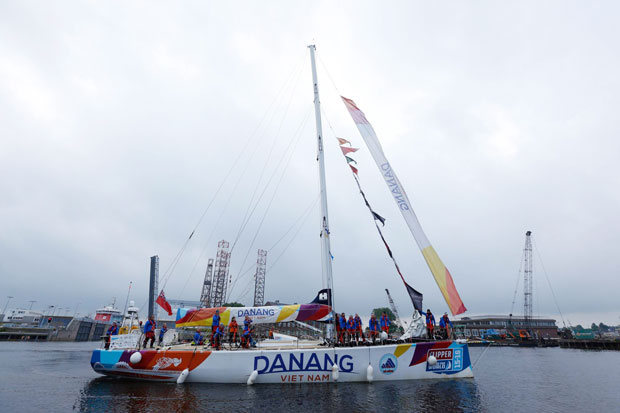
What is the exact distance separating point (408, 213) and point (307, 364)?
322 inches

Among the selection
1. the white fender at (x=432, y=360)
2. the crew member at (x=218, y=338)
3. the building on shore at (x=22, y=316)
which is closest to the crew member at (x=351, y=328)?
the white fender at (x=432, y=360)

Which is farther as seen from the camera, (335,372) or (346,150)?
(346,150)

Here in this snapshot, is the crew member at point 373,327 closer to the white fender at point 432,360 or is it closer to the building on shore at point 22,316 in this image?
the white fender at point 432,360

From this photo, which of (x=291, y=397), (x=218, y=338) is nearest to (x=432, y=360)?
(x=291, y=397)

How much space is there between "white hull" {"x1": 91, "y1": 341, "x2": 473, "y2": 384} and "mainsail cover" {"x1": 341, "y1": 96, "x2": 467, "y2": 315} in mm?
2099

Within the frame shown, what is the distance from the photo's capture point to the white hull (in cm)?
1327

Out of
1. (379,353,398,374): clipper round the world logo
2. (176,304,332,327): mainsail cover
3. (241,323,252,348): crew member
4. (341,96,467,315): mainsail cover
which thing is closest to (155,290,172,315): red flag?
(176,304,332,327): mainsail cover

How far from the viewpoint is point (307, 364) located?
43.6 feet

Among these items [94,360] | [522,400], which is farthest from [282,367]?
[522,400]

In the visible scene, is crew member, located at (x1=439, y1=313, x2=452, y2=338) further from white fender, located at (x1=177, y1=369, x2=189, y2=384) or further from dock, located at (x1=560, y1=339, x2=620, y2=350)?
dock, located at (x1=560, y1=339, x2=620, y2=350)

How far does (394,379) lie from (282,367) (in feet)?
15.6

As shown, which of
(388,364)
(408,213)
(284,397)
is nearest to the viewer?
(284,397)

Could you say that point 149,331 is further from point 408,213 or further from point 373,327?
point 408,213

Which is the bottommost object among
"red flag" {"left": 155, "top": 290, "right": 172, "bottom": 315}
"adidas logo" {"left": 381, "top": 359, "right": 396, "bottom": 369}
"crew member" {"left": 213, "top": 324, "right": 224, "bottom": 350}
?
"adidas logo" {"left": 381, "top": 359, "right": 396, "bottom": 369}
